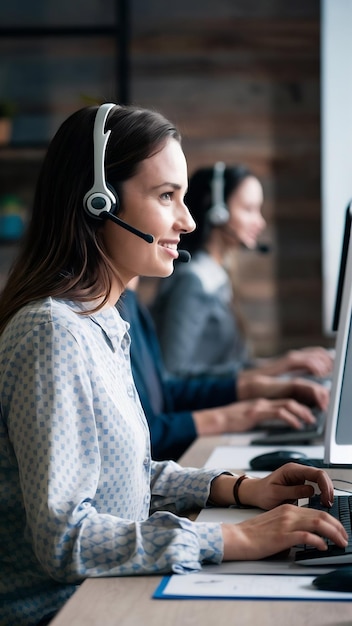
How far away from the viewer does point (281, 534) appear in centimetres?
105

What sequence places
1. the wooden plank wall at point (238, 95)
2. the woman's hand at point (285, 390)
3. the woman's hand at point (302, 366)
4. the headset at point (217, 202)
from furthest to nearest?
the wooden plank wall at point (238, 95)
the headset at point (217, 202)
the woman's hand at point (302, 366)
the woman's hand at point (285, 390)

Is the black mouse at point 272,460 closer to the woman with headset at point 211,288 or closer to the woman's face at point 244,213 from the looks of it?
the woman with headset at point 211,288

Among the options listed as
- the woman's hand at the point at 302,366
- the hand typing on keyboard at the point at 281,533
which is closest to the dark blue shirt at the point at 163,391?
the woman's hand at the point at 302,366

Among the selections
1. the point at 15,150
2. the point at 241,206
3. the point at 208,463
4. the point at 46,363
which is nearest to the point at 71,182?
the point at 46,363

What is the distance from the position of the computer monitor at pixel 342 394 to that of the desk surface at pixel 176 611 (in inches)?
16.8

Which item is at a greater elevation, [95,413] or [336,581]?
[95,413]

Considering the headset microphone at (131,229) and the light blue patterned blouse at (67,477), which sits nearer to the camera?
the light blue patterned blouse at (67,477)

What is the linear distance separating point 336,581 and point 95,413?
34 centimetres

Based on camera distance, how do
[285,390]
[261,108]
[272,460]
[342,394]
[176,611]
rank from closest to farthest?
1. [176,611]
2. [342,394]
3. [272,460]
4. [285,390]
5. [261,108]

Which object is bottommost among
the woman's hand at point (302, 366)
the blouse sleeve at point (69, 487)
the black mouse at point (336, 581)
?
the woman's hand at point (302, 366)

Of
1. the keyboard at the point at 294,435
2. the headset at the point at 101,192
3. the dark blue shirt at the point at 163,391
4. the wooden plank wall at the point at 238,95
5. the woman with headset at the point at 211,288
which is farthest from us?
the wooden plank wall at the point at 238,95

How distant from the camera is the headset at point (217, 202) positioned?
3182 millimetres

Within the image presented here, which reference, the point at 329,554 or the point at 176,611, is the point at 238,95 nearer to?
the point at 329,554

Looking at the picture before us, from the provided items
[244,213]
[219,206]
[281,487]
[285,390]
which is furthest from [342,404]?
[244,213]
